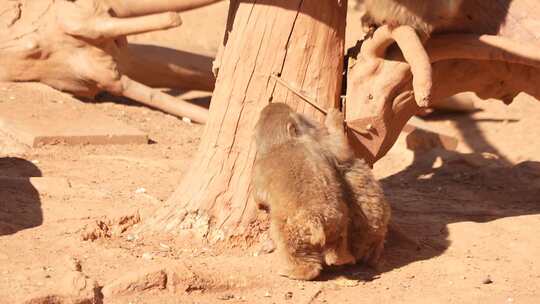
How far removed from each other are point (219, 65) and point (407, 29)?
39.2 inches

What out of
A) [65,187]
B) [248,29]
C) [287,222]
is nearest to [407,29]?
[248,29]

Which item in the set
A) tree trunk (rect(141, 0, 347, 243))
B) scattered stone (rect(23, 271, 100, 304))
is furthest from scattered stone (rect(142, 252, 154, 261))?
scattered stone (rect(23, 271, 100, 304))

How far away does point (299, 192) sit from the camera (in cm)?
448

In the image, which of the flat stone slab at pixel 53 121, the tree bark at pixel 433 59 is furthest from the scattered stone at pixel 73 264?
the flat stone slab at pixel 53 121

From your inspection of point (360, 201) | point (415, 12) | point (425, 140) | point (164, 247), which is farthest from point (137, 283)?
point (425, 140)

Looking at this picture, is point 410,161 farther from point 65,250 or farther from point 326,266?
point 65,250

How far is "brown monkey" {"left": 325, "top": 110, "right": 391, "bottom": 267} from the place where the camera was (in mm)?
4773

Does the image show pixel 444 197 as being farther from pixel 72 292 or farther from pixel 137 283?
pixel 72 292

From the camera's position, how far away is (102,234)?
514 cm

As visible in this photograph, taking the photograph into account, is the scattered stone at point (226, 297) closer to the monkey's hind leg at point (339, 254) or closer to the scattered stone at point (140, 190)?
the monkey's hind leg at point (339, 254)

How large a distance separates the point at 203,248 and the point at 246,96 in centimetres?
79

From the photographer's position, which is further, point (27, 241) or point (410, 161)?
point (410, 161)

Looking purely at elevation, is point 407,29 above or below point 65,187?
above

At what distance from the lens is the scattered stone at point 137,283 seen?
4320 mm
